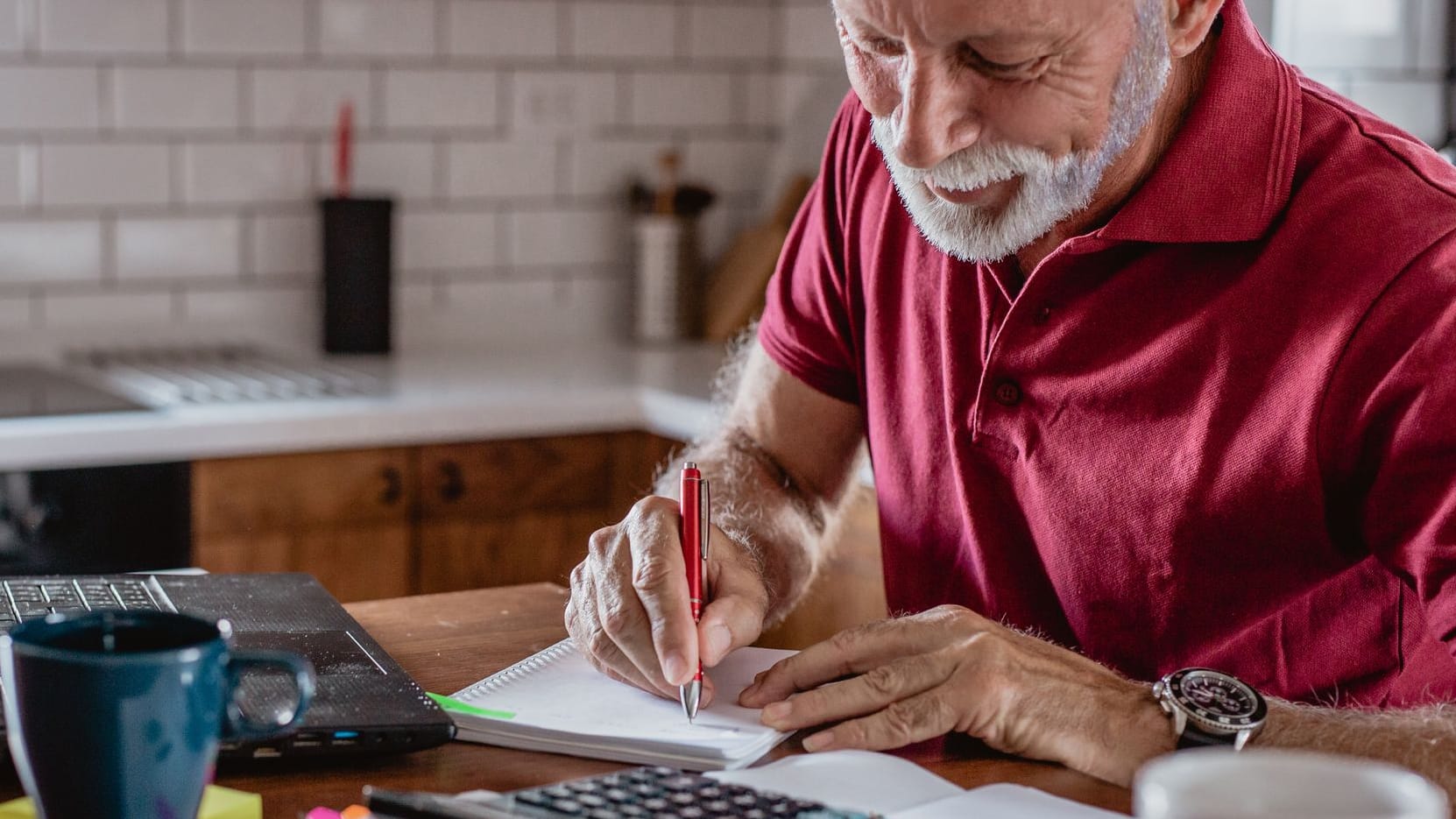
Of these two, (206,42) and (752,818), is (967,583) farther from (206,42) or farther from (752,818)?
(206,42)

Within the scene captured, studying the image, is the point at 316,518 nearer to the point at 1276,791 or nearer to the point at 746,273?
the point at 746,273

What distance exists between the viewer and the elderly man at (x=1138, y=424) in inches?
41.0

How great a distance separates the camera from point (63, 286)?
265 centimetres

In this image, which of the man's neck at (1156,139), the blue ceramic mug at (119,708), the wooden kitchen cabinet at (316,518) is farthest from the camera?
the wooden kitchen cabinet at (316,518)

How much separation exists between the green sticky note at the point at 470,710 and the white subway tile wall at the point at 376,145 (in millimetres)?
1840

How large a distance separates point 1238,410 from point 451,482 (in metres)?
1.39

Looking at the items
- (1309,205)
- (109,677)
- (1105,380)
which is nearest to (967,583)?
(1105,380)

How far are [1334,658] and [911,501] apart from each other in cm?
40

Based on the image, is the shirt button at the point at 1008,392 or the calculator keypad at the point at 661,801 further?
the shirt button at the point at 1008,392

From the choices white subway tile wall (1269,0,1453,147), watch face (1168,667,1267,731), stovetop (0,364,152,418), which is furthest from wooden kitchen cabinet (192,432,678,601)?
watch face (1168,667,1267,731)

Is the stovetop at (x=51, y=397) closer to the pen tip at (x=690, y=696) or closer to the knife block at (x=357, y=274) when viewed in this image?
the knife block at (x=357, y=274)

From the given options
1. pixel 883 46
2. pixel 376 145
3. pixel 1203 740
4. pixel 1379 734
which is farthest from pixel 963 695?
pixel 376 145

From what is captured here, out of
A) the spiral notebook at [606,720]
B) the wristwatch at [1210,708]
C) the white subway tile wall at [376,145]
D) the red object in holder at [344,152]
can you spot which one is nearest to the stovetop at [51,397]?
the white subway tile wall at [376,145]

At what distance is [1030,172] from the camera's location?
1.20 m
